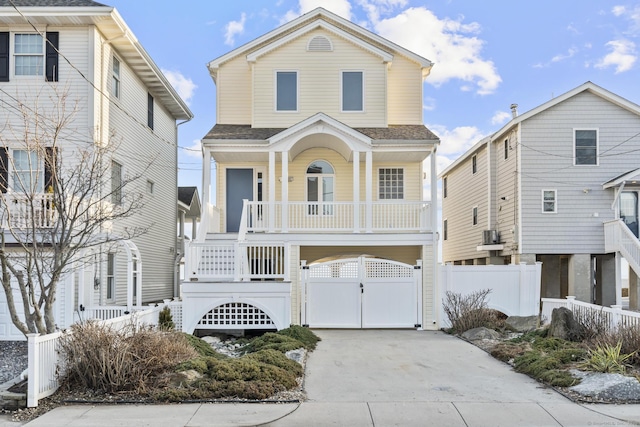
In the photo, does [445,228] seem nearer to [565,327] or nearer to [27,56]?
[565,327]

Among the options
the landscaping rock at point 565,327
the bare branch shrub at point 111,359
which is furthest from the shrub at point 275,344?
the landscaping rock at point 565,327

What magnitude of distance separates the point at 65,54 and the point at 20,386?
1025 centimetres

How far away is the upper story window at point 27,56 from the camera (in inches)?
602

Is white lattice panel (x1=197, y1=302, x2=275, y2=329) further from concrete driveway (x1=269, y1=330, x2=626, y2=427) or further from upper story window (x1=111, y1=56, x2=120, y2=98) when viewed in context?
upper story window (x1=111, y1=56, x2=120, y2=98)

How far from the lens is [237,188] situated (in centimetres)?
1925

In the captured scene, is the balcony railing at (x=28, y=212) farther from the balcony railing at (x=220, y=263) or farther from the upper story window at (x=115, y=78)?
the upper story window at (x=115, y=78)

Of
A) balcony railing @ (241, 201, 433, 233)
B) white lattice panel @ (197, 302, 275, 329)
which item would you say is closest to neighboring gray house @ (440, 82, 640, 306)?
balcony railing @ (241, 201, 433, 233)

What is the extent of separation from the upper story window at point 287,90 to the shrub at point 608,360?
42.4 feet

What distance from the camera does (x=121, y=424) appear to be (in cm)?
676

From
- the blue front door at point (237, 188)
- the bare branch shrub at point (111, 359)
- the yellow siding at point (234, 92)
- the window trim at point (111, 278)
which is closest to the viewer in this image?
the bare branch shrub at point (111, 359)

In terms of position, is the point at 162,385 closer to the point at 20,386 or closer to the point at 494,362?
the point at 20,386

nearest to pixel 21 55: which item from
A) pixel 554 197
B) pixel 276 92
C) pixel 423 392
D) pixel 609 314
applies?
pixel 276 92

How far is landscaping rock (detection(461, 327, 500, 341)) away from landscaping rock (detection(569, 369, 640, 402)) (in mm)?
4649

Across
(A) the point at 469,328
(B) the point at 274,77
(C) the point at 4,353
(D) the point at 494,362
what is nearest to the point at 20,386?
(C) the point at 4,353
